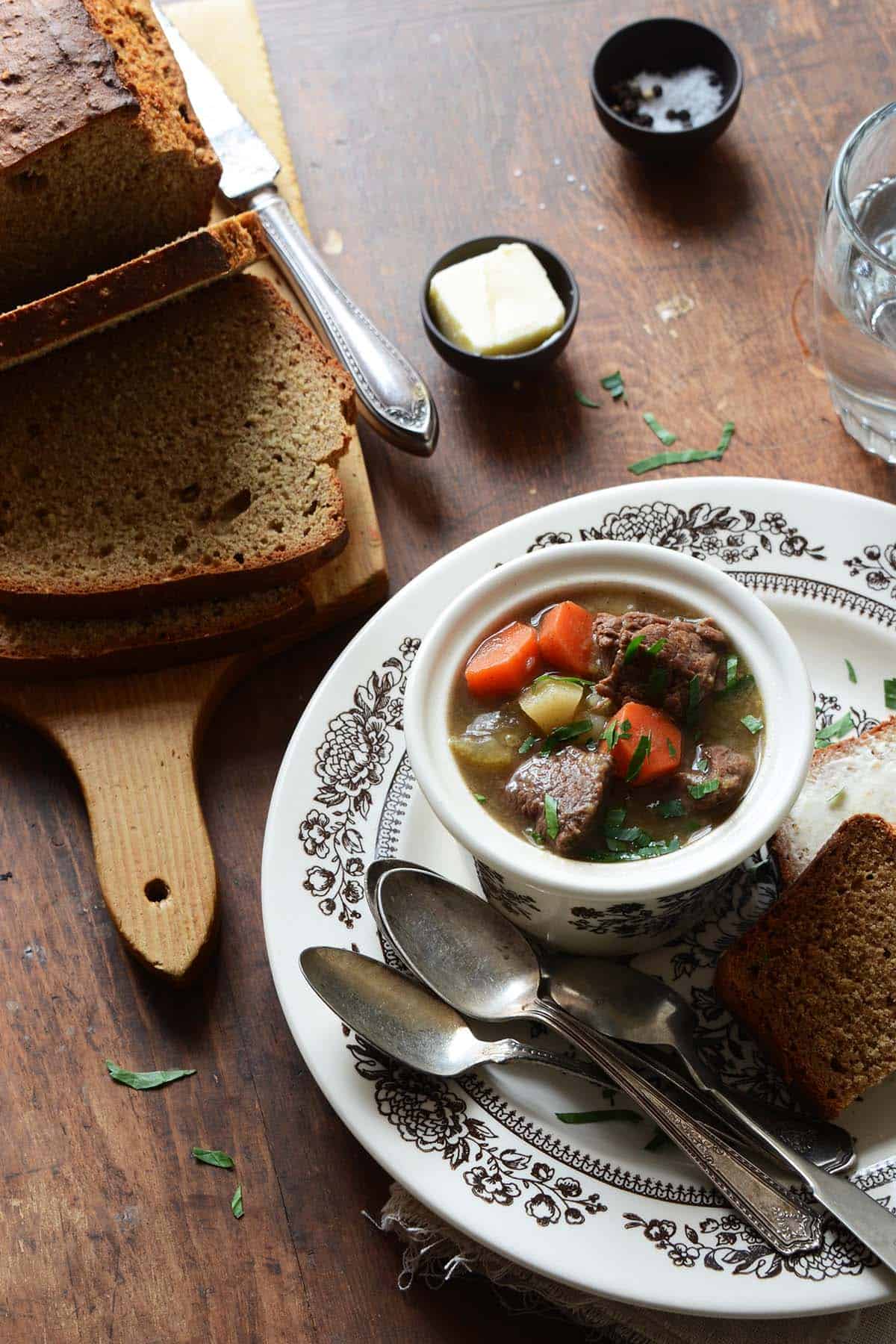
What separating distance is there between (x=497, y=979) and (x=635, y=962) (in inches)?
13.5

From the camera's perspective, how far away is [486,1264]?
2588mm

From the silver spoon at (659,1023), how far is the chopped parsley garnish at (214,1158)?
90cm

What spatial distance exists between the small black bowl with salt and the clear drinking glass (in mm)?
607

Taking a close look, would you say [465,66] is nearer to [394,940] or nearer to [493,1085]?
[394,940]

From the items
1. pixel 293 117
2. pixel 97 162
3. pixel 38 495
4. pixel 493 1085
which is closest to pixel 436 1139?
pixel 493 1085

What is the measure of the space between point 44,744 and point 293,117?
2.21 metres

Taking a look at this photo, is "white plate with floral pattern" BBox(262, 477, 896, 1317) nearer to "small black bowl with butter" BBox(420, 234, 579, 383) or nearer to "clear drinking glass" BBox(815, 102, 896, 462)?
"clear drinking glass" BBox(815, 102, 896, 462)

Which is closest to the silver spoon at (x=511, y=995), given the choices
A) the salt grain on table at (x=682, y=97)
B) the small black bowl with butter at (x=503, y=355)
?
the small black bowl with butter at (x=503, y=355)

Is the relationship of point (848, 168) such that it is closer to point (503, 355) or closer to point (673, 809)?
point (503, 355)

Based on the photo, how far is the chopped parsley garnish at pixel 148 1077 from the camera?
2914 millimetres

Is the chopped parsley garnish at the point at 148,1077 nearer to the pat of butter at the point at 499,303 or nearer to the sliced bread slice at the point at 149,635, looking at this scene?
the sliced bread slice at the point at 149,635

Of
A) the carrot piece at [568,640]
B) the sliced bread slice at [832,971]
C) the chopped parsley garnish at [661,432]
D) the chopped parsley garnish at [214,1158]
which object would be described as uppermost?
the carrot piece at [568,640]

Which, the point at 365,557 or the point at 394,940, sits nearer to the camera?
the point at 394,940

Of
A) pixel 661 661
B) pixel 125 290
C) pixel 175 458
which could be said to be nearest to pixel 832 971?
pixel 661 661
